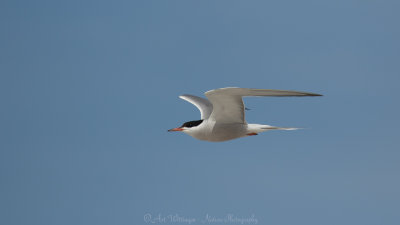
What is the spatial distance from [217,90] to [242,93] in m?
0.57

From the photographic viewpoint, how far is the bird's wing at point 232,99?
1076 centimetres

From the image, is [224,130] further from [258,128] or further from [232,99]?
[232,99]

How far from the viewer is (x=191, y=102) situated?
16.8m

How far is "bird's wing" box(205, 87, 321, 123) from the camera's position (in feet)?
35.3

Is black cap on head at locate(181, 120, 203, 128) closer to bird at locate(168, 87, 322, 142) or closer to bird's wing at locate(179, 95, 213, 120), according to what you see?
bird at locate(168, 87, 322, 142)

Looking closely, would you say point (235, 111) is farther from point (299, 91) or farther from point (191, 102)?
point (191, 102)

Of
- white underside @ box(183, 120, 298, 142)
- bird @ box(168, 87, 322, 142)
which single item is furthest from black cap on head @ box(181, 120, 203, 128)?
white underside @ box(183, 120, 298, 142)

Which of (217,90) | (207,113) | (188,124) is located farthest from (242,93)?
(207,113)

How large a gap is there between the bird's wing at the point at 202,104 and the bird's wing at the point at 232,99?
243cm

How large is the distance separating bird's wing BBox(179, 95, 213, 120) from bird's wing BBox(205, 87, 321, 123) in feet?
7.98

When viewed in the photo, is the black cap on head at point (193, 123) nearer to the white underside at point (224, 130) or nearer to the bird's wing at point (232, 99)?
the white underside at point (224, 130)

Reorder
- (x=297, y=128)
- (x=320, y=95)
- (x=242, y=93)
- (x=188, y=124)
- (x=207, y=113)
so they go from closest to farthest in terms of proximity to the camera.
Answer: (x=320, y=95) < (x=242, y=93) < (x=297, y=128) < (x=188, y=124) < (x=207, y=113)

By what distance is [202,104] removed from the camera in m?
16.5

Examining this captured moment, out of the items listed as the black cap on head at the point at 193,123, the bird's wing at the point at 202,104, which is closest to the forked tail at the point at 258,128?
the black cap on head at the point at 193,123
